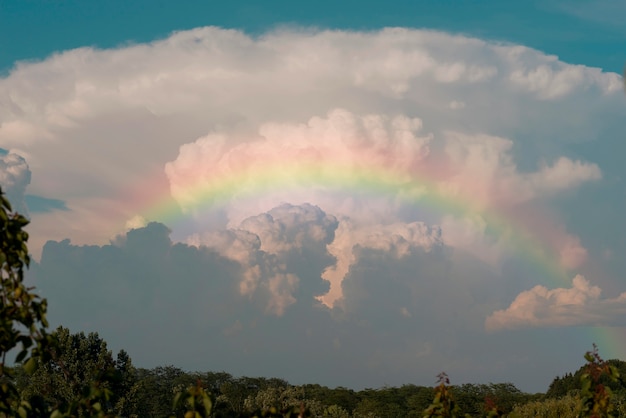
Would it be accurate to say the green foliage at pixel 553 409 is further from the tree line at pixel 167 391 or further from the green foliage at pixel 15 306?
the green foliage at pixel 15 306

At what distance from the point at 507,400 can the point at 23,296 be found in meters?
147

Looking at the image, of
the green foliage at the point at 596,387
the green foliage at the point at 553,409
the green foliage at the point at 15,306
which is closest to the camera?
the green foliage at the point at 15,306

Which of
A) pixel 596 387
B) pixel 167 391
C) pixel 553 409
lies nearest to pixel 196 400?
pixel 596 387

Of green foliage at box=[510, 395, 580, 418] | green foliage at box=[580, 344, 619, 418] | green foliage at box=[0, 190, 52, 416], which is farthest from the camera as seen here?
green foliage at box=[510, 395, 580, 418]

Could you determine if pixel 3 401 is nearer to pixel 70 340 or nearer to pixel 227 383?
pixel 70 340

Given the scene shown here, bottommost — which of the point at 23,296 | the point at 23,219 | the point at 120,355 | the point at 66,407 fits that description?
the point at 66,407

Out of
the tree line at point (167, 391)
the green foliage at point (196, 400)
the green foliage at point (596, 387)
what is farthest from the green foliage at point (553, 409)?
the green foliage at point (196, 400)

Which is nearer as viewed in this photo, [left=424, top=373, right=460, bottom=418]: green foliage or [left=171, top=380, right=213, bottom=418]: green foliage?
[left=171, top=380, right=213, bottom=418]: green foliage

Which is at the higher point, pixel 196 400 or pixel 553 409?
pixel 553 409

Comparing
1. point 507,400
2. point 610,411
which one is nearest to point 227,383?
point 507,400

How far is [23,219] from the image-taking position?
908 cm

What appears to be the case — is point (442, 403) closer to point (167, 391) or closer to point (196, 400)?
point (196, 400)

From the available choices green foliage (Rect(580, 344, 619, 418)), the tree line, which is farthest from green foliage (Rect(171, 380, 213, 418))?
green foliage (Rect(580, 344, 619, 418))

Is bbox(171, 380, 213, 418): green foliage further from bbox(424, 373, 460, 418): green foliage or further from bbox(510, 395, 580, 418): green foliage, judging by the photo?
bbox(510, 395, 580, 418): green foliage
